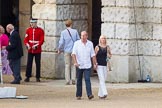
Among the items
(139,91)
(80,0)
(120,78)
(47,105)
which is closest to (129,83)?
(120,78)

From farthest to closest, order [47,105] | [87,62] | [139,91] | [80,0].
Result: [80,0], [139,91], [87,62], [47,105]

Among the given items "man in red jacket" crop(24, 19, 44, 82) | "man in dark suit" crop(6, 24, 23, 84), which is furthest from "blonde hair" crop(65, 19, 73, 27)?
"man in dark suit" crop(6, 24, 23, 84)

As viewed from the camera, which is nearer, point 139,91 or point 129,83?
point 139,91

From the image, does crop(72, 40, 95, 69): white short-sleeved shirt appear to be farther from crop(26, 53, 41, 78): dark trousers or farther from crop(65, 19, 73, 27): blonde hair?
crop(26, 53, 41, 78): dark trousers

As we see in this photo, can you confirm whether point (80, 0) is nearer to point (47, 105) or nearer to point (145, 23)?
point (145, 23)

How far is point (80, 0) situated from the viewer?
1073 inches

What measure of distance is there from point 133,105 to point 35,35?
685 centimetres

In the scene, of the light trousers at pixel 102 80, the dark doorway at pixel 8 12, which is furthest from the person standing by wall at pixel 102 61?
the dark doorway at pixel 8 12

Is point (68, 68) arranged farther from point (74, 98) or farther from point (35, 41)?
point (74, 98)

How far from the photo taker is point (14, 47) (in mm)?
24625

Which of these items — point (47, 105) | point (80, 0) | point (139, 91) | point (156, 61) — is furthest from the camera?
point (80, 0)

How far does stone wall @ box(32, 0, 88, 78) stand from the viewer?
2653 centimetres

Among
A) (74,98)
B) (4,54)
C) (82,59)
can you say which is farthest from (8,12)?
(82,59)

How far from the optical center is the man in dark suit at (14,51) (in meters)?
24.6
